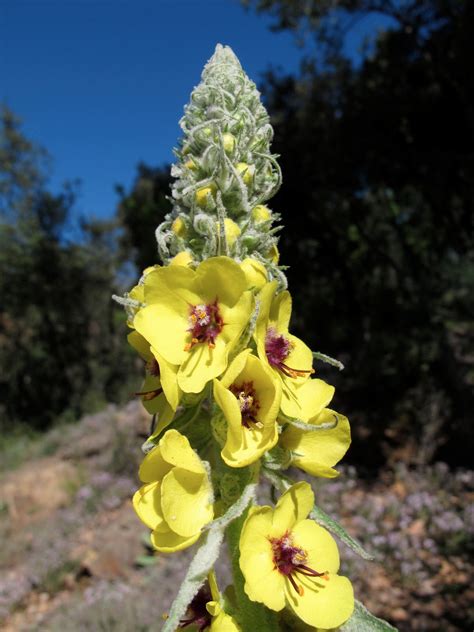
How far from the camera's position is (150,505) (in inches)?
49.1

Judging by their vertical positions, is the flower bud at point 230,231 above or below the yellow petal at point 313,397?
above

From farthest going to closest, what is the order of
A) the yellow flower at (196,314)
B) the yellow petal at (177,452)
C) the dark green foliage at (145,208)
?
1. the dark green foliage at (145,208)
2. the yellow flower at (196,314)
3. the yellow petal at (177,452)

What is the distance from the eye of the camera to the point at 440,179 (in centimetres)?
978

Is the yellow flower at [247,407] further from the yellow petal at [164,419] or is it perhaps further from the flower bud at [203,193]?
the flower bud at [203,193]

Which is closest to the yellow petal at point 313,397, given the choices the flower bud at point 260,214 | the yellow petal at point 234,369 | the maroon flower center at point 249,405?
the maroon flower center at point 249,405

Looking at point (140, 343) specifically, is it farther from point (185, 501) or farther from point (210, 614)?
point (210, 614)

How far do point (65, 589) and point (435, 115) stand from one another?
10.2 meters

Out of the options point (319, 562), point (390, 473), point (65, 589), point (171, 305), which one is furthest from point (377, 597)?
point (171, 305)

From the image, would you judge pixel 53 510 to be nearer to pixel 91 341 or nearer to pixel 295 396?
pixel 91 341

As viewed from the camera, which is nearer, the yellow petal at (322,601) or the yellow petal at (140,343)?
the yellow petal at (322,601)

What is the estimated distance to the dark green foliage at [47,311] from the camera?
50.1 feet

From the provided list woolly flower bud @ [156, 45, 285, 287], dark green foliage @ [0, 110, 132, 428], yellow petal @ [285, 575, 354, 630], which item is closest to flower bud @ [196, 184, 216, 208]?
woolly flower bud @ [156, 45, 285, 287]

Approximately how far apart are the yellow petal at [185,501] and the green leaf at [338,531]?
0.96 ft

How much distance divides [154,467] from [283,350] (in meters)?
0.44
